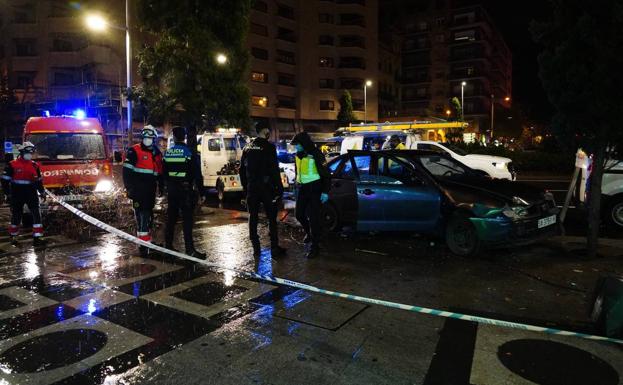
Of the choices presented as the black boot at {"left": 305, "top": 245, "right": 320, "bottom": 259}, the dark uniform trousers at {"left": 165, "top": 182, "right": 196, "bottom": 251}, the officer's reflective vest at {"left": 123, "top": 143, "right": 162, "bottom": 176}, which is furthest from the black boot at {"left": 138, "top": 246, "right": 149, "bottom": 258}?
the black boot at {"left": 305, "top": 245, "right": 320, "bottom": 259}

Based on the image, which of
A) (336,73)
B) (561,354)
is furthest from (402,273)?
(336,73)

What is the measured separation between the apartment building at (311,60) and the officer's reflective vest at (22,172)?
42679 mm

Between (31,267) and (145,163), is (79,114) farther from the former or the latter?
(31,267)

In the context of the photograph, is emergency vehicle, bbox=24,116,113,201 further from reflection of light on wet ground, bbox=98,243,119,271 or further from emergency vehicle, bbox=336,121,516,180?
emergency vehicle, bbox=336,121,516,180

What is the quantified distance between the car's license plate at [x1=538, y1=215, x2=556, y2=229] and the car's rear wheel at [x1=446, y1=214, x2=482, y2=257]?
934mm

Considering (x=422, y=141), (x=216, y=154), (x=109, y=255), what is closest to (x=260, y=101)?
(x=216, y=154)

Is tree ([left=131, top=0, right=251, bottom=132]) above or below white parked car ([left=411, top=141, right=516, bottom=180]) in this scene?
above

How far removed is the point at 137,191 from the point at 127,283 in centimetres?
175

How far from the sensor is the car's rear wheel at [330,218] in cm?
836

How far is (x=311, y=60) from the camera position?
A: 55219 mm

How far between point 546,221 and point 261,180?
4.09 meters

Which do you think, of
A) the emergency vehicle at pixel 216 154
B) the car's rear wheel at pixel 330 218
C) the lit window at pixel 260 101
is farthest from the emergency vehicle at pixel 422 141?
the lit window at pixel 260 101

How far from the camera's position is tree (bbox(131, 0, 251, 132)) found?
59.6 ft

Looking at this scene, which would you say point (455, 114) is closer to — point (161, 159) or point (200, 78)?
point (200, 78)
